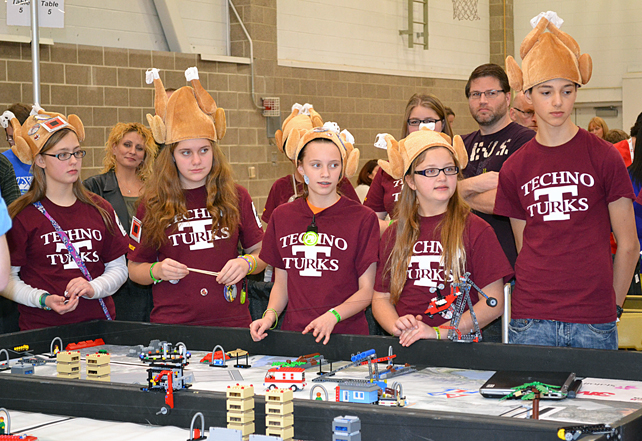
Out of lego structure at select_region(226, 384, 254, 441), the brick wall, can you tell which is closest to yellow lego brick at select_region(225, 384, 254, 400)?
lego structure at select_region(226, 384, 254, 441)

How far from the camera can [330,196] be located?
118 inches

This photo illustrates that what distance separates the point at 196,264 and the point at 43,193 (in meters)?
0.74

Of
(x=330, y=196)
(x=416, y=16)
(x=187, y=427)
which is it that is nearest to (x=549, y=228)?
(x=330, y=196)

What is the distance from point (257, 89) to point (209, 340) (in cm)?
614

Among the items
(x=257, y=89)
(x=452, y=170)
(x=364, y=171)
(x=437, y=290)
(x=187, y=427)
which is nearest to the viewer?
(x=187, y=427)

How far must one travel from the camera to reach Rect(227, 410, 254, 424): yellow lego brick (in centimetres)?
168

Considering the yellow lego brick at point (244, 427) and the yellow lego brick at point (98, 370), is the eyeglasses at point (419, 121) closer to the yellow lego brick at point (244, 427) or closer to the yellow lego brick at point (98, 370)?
the yellow lego brick at point (98, 370)

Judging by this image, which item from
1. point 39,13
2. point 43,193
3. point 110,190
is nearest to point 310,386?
point 43,193

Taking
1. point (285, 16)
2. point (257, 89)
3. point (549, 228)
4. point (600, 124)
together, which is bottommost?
point (549, 228)

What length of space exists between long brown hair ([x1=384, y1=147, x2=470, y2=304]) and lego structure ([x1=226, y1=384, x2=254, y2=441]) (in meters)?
1.08

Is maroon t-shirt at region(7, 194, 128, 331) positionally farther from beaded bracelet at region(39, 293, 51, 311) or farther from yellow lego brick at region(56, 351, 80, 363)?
yellow lego brick at region(56, 351, 80, 363)

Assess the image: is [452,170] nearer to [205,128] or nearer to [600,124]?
[205,128]

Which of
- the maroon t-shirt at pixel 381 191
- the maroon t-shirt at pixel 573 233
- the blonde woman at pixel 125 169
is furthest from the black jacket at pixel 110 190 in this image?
the maroon t-shirt at pixel 573 233

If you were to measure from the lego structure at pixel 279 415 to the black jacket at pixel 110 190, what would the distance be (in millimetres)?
3205
